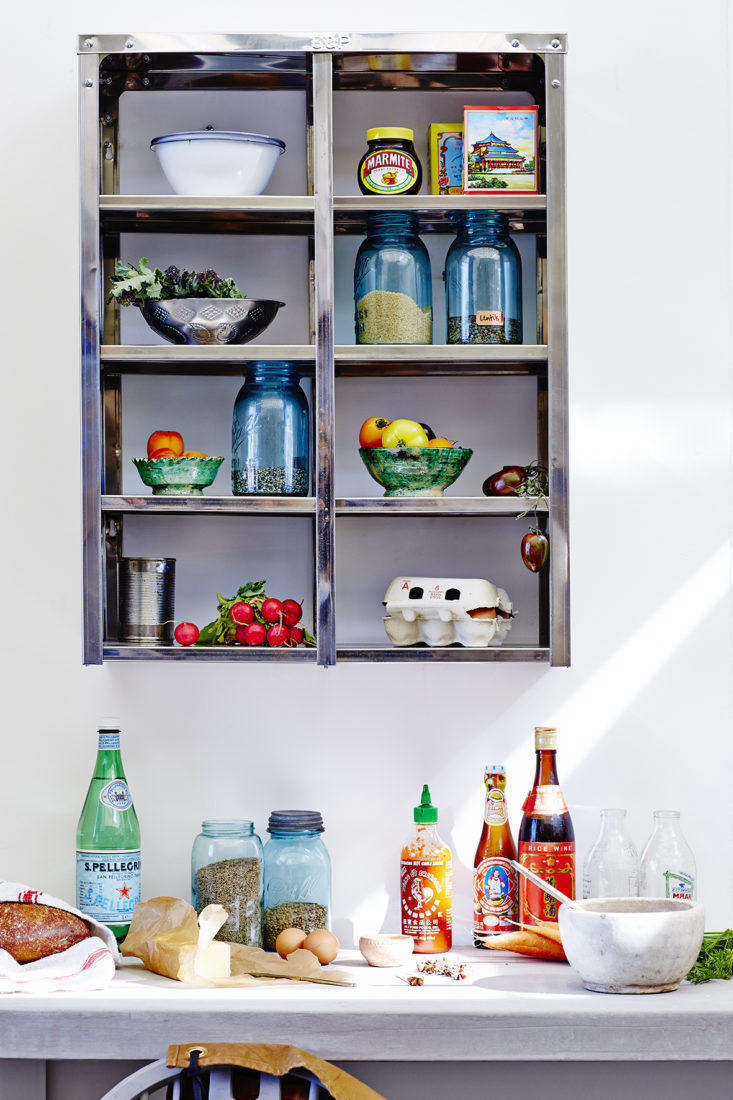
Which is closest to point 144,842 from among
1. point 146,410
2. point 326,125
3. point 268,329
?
point 146,410

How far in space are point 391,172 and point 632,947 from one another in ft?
4.01

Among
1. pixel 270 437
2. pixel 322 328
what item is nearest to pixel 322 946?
pixel 270 437

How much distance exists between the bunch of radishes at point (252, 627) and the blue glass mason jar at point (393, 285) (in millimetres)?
458

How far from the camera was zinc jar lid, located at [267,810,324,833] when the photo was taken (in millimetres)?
1842

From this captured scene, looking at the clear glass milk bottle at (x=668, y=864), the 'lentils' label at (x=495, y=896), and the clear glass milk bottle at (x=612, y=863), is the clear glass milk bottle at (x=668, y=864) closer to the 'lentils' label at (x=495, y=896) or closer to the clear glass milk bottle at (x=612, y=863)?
the clear glass milk bottle at (x=612, y=863)

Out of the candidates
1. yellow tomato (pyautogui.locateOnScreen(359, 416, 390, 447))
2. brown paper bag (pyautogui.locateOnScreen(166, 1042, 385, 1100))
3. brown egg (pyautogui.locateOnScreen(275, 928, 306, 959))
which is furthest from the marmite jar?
brown paper bag (pyautogui.locateOnScreen(166, 1042, 385, 1100))

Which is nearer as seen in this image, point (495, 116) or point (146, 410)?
point (495, 116)

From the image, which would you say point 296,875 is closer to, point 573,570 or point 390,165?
point 573,570

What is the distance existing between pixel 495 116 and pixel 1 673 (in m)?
1.25

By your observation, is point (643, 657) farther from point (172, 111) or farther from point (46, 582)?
point (172, 111)

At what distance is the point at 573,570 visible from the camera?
201 cm

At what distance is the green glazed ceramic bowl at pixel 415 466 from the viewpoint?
1831mm

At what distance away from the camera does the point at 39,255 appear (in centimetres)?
202

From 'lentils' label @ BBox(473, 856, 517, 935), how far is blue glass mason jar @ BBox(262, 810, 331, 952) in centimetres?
25
